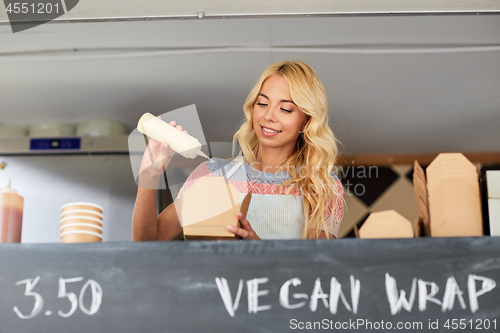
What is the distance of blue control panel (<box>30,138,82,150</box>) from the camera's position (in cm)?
302

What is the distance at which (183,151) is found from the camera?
43.5 inches

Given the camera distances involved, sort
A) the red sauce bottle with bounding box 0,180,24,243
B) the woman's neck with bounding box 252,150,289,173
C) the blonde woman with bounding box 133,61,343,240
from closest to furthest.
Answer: the red sauce bottle with bounding box 0,180,24,243 → the blonde woman with bounding box 133,61,343,240 → the woman's neck with bounding box 252,150,289,173

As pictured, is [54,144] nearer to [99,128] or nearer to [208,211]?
[99,128]

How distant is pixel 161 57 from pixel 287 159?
1.16m

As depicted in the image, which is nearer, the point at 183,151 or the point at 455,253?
the point at 455,253

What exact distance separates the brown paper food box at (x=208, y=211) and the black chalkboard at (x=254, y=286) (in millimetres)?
79

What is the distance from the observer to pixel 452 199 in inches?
38.9

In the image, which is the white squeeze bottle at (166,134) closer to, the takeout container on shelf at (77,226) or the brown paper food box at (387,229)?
the takeout container on shelf at (77,226)

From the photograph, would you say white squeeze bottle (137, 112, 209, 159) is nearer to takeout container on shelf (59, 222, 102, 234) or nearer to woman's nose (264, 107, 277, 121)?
takeout container on shelf (59, 222, 102, 234)

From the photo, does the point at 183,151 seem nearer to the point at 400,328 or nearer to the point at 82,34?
the point at 400,328

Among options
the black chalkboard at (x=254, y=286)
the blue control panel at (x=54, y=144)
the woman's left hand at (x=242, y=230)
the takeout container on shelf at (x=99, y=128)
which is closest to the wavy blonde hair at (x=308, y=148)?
the woman's left hand at (x=242, y=230)

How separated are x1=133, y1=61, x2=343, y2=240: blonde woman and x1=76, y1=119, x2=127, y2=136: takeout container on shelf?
1.54m

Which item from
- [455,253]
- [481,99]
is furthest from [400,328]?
[481,99]

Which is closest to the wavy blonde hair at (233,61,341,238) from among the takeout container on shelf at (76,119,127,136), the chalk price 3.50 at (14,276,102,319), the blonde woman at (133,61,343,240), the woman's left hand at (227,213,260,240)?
the blonde woman at (133,61,343,240)
